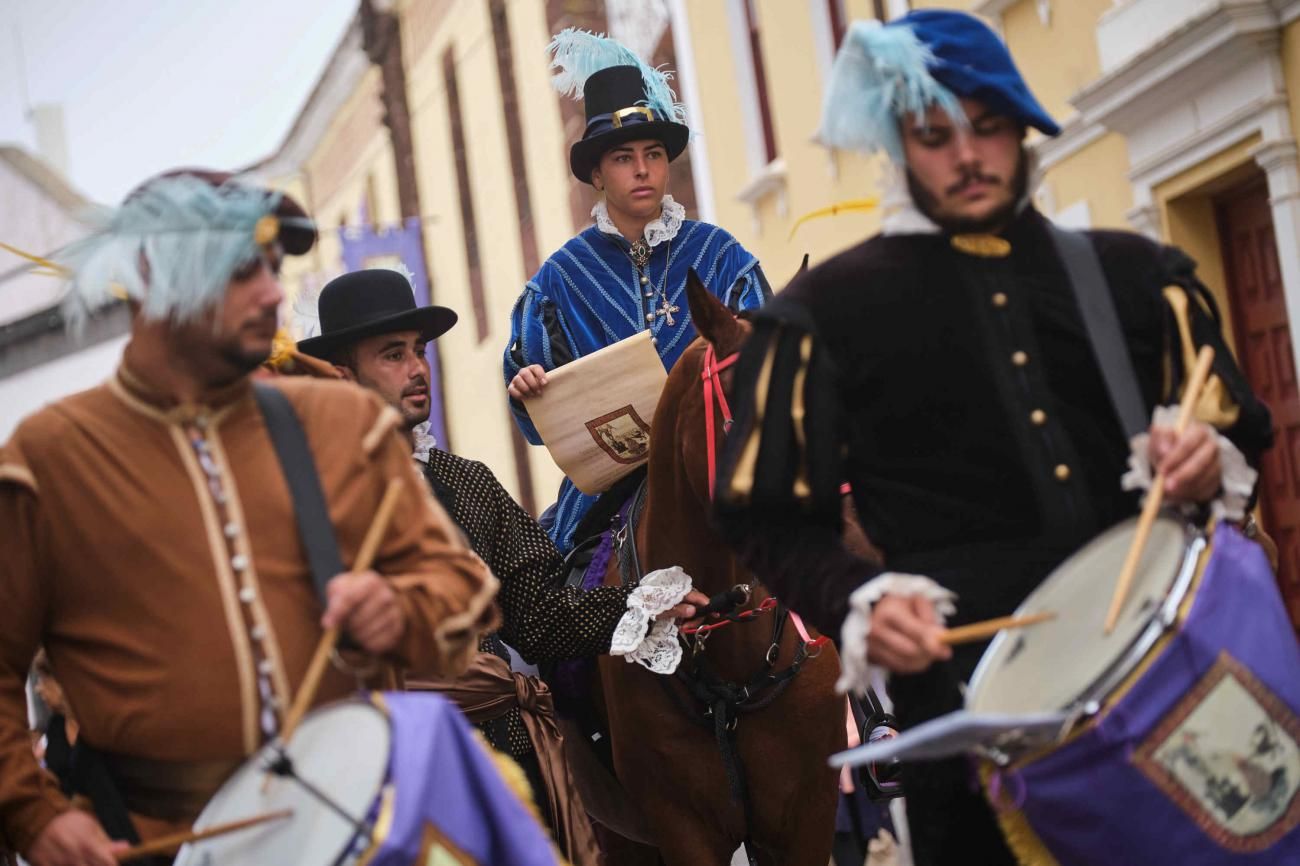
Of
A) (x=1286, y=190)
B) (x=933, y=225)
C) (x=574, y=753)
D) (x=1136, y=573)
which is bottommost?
(x=574, y=753)

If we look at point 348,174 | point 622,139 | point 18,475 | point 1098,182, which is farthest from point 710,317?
point 348,174

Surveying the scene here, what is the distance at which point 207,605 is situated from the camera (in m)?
3.48

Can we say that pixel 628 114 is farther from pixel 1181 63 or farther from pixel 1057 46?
pixel 1057 46

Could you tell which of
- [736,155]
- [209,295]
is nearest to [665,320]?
[209,295]

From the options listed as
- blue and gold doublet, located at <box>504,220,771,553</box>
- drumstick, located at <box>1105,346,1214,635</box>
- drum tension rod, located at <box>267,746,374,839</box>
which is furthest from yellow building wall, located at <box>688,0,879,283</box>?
drum tension rod, located at <box>267,746,374,839</box>

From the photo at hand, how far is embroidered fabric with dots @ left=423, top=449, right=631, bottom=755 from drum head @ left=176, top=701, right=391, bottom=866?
2311 mm

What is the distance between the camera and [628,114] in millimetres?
7000

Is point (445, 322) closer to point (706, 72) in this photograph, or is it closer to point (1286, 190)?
point (1286, 190)

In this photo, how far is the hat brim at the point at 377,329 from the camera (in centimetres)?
606

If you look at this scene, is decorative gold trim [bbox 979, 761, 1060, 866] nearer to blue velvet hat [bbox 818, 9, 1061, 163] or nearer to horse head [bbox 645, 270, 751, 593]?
blue velvet hat [bbox 818, 9, 1061, 163]

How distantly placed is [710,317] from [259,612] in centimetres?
222

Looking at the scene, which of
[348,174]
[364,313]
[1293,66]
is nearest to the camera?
[364,313]


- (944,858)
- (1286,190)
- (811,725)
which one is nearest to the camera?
(944,858)

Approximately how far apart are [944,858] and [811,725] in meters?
2.05
